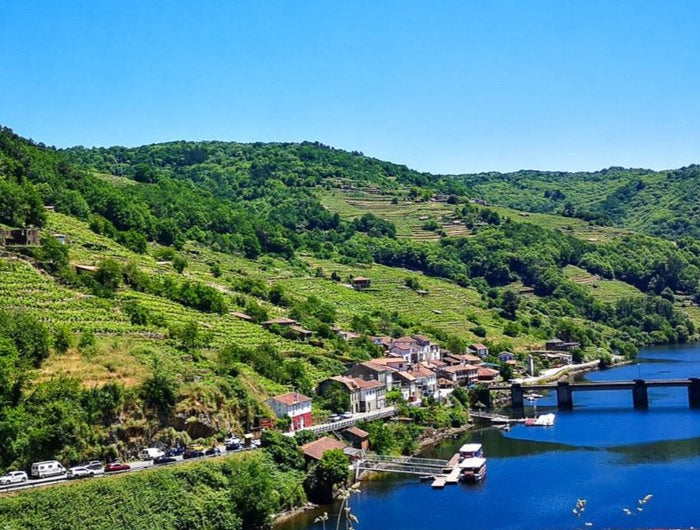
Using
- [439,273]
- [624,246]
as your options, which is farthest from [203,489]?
[624,246]

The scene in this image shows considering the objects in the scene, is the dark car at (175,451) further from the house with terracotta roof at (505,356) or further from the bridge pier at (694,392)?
the house with terracotta roof at (505,356)

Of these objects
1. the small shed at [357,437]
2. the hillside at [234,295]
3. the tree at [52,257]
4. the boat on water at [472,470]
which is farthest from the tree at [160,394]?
the tree at [52,257]

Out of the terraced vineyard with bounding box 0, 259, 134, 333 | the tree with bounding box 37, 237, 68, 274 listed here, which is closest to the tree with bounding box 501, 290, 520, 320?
the tree with bounding box 37, 237, 68, 274

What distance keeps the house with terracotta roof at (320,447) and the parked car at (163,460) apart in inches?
366

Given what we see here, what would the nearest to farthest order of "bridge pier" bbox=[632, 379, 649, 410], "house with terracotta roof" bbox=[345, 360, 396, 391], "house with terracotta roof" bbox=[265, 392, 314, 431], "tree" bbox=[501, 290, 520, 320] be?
"house with terracotta roof" bbox=[265, 392, 314, 431] < "house with terracotta roof" bbox=[345, 360, 396, 391] < "bridge pier" bbox=[632, 379, 649, 410] < "tree" bbox=[501, 290, 520, 320]

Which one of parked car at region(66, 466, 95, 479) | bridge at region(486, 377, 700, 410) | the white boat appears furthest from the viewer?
bridge at region(486, 377, 700, 410)

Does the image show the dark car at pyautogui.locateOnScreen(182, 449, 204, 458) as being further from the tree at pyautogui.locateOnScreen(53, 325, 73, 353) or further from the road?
the tree at pyautogui.locateOnScreen(53, 325, 73, 353)

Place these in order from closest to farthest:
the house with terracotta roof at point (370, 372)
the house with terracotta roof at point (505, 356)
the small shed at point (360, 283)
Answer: the house with terracotta roof at point (370, 372), the house with terracotta roof at point (505, 356), the small shed at point (360, 283)

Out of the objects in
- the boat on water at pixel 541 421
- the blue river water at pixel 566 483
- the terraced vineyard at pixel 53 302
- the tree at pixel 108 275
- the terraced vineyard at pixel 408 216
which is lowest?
the blue river water at pixel 566 483

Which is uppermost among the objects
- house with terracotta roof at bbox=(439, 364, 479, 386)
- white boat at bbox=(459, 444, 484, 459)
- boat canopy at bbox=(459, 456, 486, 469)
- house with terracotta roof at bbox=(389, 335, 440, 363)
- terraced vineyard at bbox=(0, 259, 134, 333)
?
terraced vineyard at bbox=(0, 259, 134, 333)

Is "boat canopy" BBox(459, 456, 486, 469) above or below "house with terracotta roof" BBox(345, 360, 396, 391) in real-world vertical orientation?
below

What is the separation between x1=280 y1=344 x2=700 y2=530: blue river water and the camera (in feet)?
164

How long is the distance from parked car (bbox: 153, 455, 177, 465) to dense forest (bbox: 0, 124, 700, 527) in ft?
6.73

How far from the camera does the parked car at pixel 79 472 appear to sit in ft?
153
